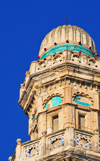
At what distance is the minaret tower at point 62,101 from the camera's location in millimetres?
27156

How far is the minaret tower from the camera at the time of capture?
27.2m

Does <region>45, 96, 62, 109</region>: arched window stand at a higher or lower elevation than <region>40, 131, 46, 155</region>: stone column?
higher

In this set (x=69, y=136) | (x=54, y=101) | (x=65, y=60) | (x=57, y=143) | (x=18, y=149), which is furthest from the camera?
(x=65, y=60)

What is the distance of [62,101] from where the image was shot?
97.4 feet

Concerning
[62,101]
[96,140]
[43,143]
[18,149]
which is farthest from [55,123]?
[96,140]

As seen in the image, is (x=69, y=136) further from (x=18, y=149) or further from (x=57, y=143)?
(x=18, y=149)

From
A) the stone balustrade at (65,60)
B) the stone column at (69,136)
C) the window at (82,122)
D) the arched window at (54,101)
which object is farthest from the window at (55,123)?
the stone balustrade at (65,60)

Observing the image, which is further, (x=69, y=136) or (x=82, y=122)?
(x=82, y=122)

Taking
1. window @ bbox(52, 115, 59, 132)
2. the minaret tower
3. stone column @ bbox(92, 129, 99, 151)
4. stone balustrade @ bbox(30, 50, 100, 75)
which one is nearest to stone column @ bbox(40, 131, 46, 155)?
the minaret tower

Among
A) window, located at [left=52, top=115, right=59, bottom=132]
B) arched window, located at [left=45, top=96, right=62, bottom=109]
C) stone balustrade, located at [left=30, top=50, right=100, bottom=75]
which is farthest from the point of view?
stone balustrade, located at [left=30, top=50, right=100, bottom=75]

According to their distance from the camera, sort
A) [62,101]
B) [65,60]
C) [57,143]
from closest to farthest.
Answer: [57,143], [62,101], [65,60]

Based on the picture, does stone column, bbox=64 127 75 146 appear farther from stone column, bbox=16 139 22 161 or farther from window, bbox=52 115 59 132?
stone column, bbox=16 139 22 161

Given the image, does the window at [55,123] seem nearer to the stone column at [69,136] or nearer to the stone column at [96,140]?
the stone column at [69,136]

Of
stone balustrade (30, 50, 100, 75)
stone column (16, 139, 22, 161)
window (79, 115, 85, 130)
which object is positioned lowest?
stone column (16, 139, 22, 161)
